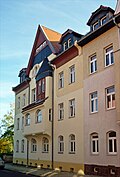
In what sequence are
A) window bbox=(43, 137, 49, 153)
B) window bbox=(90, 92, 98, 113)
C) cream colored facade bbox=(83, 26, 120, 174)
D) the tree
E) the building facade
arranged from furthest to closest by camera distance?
the tree
window bbox=(43, 137, 49, 153)
window bbox=(90, 92, 98, 113)
the building facade
cream colored facade bbox=(83, 26, 120, 174)

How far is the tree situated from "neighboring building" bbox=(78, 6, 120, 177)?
115 feet

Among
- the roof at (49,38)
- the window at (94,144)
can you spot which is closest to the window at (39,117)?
the roof at (49,38)

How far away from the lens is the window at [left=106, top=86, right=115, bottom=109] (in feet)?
62.5

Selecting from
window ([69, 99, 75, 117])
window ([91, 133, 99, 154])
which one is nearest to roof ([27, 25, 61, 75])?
window ([69, 99, 75, 117])

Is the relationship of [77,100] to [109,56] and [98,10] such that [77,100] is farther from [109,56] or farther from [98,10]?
[98,10]

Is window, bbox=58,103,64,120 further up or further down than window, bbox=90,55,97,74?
further down

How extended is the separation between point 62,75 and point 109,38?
8.06 meters

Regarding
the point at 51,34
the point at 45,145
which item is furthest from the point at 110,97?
the point at 51,34

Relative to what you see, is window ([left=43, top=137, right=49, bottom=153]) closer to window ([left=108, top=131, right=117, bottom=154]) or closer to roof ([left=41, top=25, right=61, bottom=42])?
window ([left=108, top=131, right=117, bottom=154])

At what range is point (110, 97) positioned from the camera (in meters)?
19.3

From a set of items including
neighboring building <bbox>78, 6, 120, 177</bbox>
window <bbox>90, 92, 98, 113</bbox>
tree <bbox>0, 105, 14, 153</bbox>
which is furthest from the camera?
tree <bbox>0, 105, 14, 153</bbox>

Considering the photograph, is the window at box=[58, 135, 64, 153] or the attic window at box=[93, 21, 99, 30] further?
the window at box=[58, 135, 64, 153]

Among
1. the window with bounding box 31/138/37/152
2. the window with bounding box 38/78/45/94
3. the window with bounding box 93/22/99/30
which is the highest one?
the window with bounding box 93/22/99/30

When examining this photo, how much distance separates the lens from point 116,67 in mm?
18172
